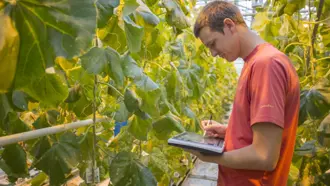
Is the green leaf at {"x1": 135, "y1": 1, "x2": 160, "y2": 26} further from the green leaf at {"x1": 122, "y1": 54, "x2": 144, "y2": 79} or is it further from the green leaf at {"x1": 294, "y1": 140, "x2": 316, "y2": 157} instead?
the green leaf at {"x1": 294, "y1": 140, "x2": 316, "y2": 157}

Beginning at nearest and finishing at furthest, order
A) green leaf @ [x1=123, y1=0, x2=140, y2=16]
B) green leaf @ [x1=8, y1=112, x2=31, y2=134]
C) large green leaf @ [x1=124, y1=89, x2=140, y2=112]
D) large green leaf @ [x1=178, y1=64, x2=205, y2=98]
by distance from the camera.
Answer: green leaf @ [x1=123, y1=0, x2=140, y2=16]
green leaf @ [x1=8, y1=112, x2=31, y2=134]
large green leaf @ [x1=124, y1=89, x2=140, y2=112]
large green leaf @ [x1=178, y1=64, x2=205, y2=98]

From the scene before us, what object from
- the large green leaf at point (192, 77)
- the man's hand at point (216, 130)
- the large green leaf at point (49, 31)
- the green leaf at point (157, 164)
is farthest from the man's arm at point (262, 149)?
the large green leaf at point (192, 77)

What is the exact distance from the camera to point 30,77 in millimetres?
698

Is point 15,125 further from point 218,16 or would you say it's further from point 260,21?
point 260,21

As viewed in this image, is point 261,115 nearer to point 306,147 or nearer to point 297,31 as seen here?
point 306,147

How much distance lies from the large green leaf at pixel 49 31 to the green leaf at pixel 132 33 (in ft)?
1.87

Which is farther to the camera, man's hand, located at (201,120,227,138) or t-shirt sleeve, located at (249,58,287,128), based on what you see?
man's hand, located at (201,120,227,138)

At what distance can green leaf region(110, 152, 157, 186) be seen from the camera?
1.47 metres

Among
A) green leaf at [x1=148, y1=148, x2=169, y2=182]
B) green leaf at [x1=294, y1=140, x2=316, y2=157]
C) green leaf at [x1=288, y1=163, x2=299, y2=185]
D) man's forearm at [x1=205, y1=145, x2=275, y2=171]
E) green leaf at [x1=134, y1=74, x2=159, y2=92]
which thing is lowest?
green leaf at [x1=288, y1=163, x2=299, y2=185]

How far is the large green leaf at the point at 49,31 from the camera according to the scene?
24.4 inches

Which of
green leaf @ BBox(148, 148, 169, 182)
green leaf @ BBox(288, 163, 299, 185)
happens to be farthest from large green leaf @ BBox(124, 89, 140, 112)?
green leaf @ BBox(288, 163, 299, 185)

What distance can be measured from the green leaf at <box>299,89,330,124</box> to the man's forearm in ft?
2.62

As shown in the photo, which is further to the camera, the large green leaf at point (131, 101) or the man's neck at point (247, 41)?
the large green leaf at point (131, 101)

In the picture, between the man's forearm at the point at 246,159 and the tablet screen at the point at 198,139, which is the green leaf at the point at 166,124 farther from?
the man's forearm at the point at 246,159
